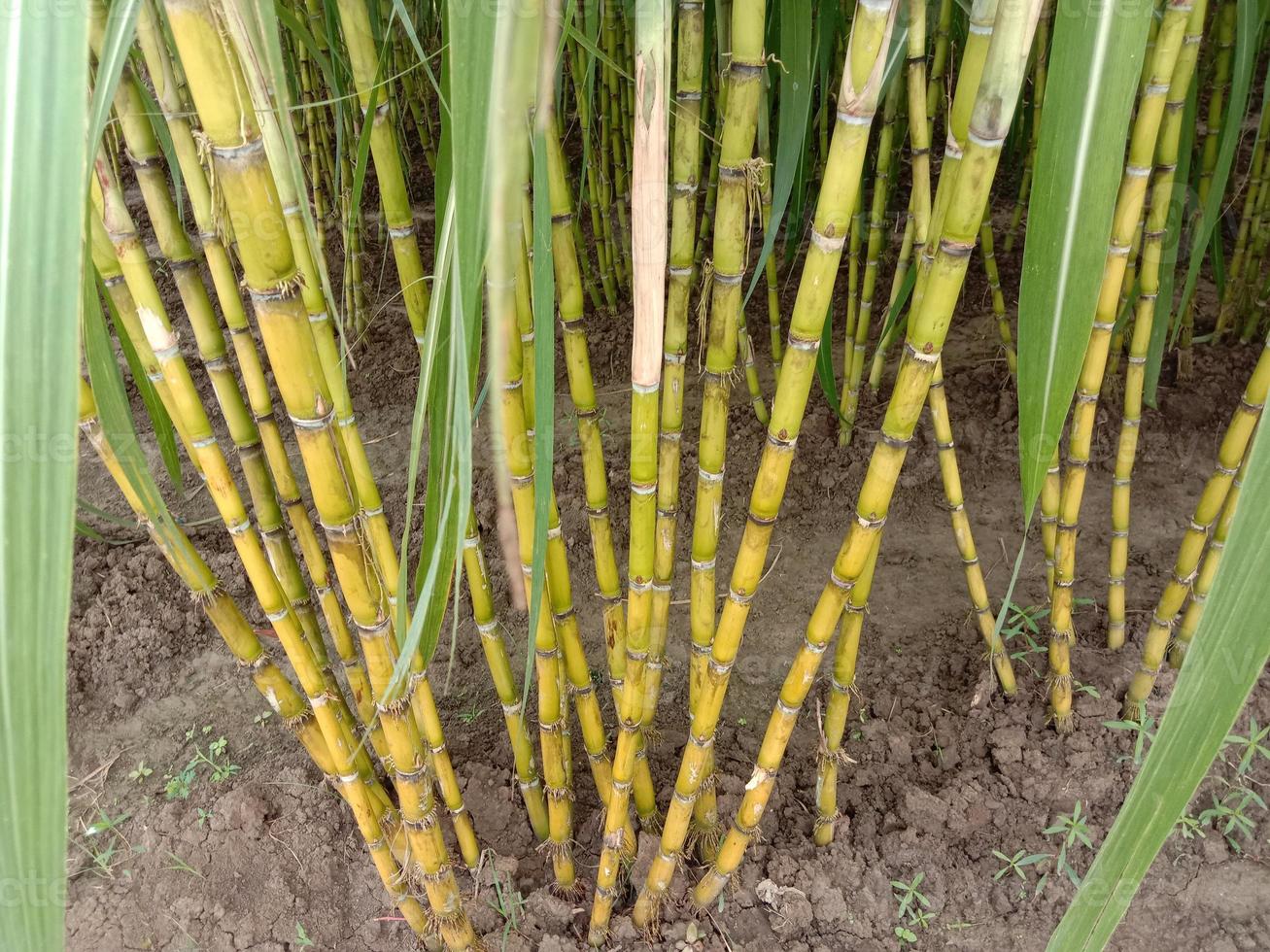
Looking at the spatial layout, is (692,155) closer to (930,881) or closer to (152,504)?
(152,504)

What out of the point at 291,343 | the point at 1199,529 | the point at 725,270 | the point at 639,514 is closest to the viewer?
the point at 291,343

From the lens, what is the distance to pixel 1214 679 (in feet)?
1.08

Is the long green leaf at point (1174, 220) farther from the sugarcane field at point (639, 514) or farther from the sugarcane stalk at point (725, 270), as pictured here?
the sugarcane stalk at point (725, 270)

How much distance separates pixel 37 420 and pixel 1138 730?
45.8 inches

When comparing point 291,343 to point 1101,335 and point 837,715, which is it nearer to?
point 837,715

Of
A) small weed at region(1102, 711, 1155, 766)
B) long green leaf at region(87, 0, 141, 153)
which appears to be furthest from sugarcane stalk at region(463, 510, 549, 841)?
small weed at region(1102, 711, 1155, 766)

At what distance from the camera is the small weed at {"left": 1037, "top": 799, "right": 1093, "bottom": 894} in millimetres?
964

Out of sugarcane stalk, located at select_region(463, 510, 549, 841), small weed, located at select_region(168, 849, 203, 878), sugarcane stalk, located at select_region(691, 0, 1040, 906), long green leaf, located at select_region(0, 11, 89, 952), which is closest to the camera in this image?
long green leaf, located at select_region(0, 11, 89, 952)

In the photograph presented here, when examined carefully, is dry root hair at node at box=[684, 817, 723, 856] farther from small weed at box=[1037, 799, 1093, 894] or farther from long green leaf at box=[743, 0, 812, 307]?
long green leaf at box=[743, 0, 812, 307]

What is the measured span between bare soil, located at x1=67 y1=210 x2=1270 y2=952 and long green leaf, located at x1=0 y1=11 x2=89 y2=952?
77 cm

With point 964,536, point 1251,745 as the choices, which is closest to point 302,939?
point 964,536

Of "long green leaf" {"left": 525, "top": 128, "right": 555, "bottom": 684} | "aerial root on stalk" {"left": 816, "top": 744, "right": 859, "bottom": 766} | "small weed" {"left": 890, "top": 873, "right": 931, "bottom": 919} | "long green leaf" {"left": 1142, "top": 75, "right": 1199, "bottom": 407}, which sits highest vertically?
"long green leaf" {"left": 525, "top": 128, "right": 555, "bottom": 684}

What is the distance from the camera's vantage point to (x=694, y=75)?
588mm

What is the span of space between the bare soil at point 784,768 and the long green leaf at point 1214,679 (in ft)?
2.25
